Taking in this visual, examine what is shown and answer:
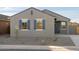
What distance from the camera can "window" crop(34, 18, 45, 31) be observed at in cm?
2603

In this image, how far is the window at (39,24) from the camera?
85.4 feet

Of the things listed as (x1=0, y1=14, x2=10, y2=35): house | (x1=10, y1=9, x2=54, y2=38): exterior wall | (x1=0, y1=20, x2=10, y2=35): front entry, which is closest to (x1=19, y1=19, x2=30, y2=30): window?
(x1=10, y1=9, x2=54, y2=38): exterior wall

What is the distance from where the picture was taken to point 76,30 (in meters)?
33.8

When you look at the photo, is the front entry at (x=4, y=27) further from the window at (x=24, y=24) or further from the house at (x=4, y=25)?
the window at (x=24, y=24)

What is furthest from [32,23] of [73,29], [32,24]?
[73,29]

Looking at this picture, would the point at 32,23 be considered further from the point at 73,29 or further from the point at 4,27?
the point at 73,29

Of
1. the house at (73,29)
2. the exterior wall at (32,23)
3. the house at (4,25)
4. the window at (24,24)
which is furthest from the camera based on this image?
the house at (73,29)

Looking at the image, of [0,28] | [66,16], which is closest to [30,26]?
[0,28]

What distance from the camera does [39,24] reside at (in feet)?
85.8

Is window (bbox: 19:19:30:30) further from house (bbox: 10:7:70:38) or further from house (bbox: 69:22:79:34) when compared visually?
house (bbox: 69:22:79:34)

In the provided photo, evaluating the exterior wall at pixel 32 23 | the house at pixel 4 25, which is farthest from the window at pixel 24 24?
the house at pixel 4 25

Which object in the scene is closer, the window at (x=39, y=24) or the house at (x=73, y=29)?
the window at (x=39, y=24)

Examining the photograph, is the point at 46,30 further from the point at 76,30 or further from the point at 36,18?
the point at 76,30

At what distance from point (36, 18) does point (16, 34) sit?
314 centimetres
